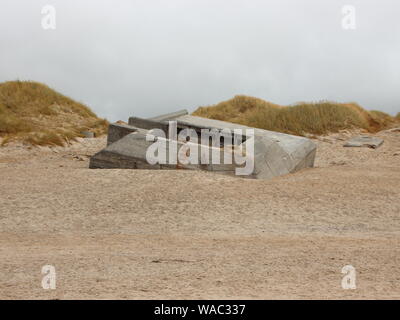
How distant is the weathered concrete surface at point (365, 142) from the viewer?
40.9 feet

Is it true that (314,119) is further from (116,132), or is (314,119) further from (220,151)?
(220,151)

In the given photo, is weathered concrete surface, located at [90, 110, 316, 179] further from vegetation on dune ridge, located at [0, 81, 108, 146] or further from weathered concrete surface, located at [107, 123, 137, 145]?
vegetation on dune ridge, located at [0, 81, 108, 146]

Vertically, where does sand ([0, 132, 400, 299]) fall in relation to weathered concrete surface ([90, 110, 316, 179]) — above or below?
below

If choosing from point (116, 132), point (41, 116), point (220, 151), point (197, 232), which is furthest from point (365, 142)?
point (41, 116)

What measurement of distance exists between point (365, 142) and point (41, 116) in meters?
8.59

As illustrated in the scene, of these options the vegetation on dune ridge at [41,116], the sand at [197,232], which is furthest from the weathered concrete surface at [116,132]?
the vegetation on dune ridge at [41,116]

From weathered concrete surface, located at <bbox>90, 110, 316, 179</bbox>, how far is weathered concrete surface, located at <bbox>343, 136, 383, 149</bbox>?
241 centimetres

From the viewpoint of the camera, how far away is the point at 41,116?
15688mm

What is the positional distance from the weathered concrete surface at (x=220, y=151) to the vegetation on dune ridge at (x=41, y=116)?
134 inches

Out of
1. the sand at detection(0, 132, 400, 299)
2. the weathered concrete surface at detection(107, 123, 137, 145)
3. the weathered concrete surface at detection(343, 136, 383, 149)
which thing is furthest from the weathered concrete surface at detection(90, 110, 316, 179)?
the weathered concrete surface at detection(343, 136, 383, 149)

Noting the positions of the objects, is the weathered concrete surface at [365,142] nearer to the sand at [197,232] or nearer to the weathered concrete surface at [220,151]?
the sand at [197,232]

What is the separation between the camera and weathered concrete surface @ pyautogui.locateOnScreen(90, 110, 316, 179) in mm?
8784

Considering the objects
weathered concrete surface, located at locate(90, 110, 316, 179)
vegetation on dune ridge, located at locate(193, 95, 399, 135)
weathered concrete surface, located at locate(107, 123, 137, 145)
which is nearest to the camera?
weathered concrete surface, located at locate(90, 110, 316, 179)
